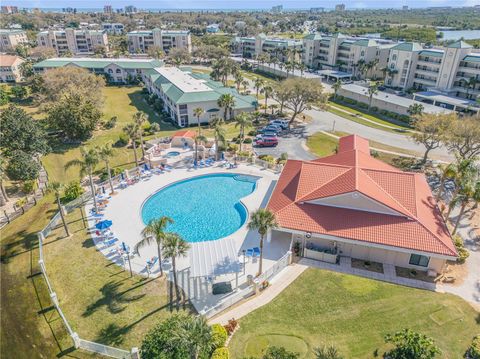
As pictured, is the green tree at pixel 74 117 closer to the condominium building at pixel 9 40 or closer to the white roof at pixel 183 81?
the white roof at pixel 183 81

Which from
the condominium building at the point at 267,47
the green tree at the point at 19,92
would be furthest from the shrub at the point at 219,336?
the condominium building at the point at 267,47

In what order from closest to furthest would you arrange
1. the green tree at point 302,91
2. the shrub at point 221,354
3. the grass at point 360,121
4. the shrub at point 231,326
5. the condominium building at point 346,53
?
the shrub at point 221,354 < the shrub at point 231,326 < the green tree at point 302,91 < the grass at point 360,121 < the condominium building at point 346,53

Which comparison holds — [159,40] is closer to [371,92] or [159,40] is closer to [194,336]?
[371,92]

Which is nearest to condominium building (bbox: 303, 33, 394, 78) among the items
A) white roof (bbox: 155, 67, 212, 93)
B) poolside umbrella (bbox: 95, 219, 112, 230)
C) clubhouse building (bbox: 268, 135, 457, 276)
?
white roof (bbox: 155, 67, 212, 93)

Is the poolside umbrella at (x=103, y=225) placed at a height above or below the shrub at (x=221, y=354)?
below

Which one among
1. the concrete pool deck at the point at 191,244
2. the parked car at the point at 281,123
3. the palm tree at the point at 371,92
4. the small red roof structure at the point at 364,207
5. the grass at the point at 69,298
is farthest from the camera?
the palm tree at the point at 371,92

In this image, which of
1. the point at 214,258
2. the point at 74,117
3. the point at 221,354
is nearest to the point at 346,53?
the point at 74,117

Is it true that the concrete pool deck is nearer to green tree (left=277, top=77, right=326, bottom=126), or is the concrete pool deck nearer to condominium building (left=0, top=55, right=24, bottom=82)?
green tree (left=277, top=77, right=326, bottom=126)
